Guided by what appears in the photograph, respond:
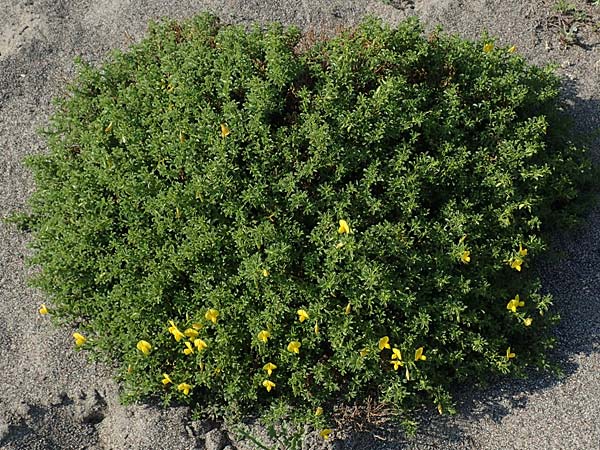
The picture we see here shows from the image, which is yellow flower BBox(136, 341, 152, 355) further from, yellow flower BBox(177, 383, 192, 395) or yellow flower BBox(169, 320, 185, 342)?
yellow flower BBox(177, 383, 192, 395)

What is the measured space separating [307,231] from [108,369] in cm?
141

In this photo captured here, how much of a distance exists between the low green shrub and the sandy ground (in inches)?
Answer: 6.9

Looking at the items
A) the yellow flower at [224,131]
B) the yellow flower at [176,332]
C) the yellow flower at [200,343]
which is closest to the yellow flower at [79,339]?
the yellow flower at [176,332]

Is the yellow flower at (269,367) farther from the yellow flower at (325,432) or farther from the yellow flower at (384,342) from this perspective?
the yellow flower at (384,342)

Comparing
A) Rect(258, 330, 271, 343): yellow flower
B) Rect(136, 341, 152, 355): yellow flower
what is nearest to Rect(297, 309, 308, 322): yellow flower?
Rect(258, 330, 271, 343): yellow flower

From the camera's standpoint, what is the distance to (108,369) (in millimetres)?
4312

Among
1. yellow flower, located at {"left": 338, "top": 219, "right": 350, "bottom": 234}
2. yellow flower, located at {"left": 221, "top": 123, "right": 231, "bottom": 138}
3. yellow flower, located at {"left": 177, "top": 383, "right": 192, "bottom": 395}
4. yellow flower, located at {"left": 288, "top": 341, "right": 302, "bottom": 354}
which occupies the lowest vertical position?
yellow flower, located at {"left": 177, "top": 383, "right": 192, "bottom": 395}

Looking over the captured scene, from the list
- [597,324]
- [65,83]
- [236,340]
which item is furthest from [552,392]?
[65,83]

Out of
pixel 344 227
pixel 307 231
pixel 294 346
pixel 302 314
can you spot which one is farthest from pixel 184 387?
pixel 344 227

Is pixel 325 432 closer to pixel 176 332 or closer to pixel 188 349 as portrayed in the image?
pixel 188 349

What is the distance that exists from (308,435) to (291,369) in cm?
37

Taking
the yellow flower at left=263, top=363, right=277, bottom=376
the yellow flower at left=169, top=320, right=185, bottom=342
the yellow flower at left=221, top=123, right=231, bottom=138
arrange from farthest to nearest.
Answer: the yellow flower at left=221, top=123, right=231, bottom=138 → the yellow flower at left=263, top=363, right=277, bottom=376 → the yellow flower at left=169, top=320, right=185, bottom=342

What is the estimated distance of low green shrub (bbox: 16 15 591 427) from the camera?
390cm

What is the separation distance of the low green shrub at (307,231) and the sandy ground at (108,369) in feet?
0.57
